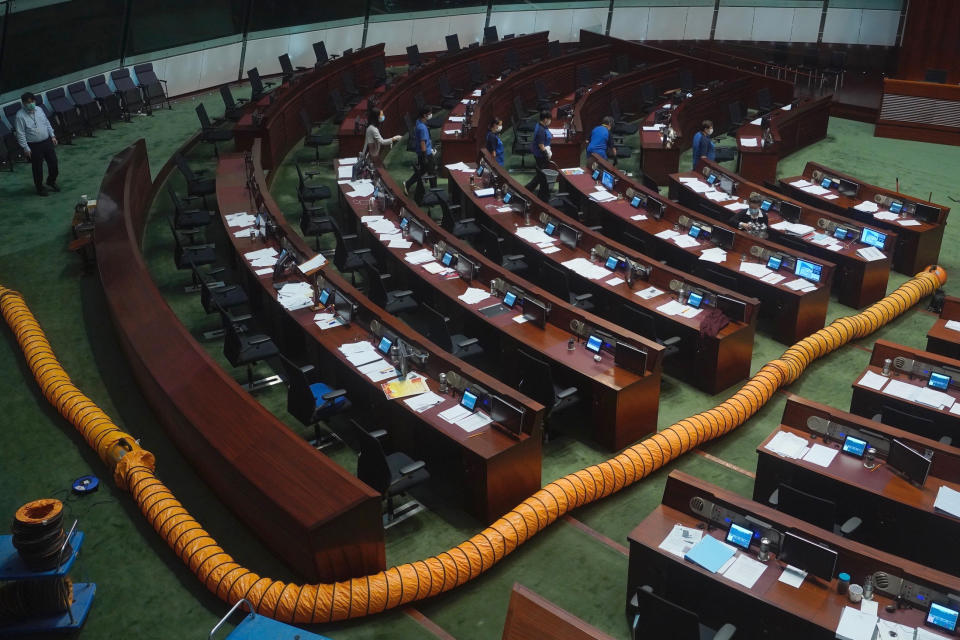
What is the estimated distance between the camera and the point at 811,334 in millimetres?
9125

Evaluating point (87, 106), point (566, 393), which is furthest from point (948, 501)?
point (87, 106)

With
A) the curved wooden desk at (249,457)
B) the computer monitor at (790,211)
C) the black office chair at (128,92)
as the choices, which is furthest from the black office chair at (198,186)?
the computer monitor at (790,211)

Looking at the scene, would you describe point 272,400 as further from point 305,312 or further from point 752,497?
point 752,497

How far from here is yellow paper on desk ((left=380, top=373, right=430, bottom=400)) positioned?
6938 millimetres

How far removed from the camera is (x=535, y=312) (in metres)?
8.05

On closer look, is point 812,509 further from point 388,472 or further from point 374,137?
point 374,137

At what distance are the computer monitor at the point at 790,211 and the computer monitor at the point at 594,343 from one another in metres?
4.05

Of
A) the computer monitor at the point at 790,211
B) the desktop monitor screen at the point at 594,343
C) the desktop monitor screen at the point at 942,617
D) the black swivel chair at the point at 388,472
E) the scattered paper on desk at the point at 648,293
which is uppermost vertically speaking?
the computer monitor at the point at 790,211

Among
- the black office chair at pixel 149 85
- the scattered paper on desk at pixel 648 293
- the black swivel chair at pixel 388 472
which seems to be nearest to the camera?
the black swivel chair at pixel 388 472

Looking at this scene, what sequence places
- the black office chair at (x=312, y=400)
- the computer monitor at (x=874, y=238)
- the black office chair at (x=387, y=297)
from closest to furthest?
the black office chair at (x=312, y=400)
the black office chair at (x=387, y=297)
the computer monitor at (x=874, y=238)

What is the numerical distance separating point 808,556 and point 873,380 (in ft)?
8.48

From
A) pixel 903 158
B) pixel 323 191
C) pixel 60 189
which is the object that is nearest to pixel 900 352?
pixel 323 191

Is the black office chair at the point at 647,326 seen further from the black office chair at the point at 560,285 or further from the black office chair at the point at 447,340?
the black office chair at the point at 447,340

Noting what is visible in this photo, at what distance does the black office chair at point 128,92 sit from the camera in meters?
14.8
